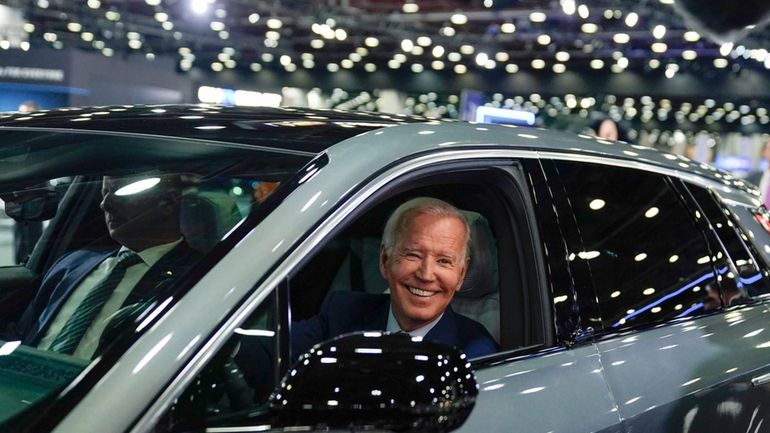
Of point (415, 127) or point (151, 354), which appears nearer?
point (151, 354)

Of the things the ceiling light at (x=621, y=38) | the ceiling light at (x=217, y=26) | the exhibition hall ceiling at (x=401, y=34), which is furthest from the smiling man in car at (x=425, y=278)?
the ceiling light at (x=217, y=26)

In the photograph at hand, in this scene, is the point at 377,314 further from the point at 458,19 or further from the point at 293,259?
the point at 458,19

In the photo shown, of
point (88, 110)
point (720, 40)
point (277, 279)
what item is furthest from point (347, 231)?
point (720, 40)

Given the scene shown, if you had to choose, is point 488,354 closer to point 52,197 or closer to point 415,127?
point 415,127

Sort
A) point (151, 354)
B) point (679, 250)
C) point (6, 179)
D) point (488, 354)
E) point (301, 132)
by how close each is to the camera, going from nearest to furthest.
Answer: point (151, 354), point (301, 132), point (488, 354), point (6, 179), point (679, 250)

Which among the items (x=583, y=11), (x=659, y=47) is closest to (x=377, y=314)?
(x=583, y=11)

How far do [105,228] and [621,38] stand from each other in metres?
24.5

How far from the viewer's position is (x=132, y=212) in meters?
1.99

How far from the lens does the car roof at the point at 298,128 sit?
195 centimetres

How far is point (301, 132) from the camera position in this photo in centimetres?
199

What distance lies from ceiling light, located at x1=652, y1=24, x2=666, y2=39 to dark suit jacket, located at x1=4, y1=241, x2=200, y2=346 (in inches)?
842

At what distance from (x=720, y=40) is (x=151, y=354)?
196 inches

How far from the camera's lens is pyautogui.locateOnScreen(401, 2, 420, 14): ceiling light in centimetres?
2442

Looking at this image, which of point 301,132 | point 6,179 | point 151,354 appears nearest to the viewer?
point 151,354
